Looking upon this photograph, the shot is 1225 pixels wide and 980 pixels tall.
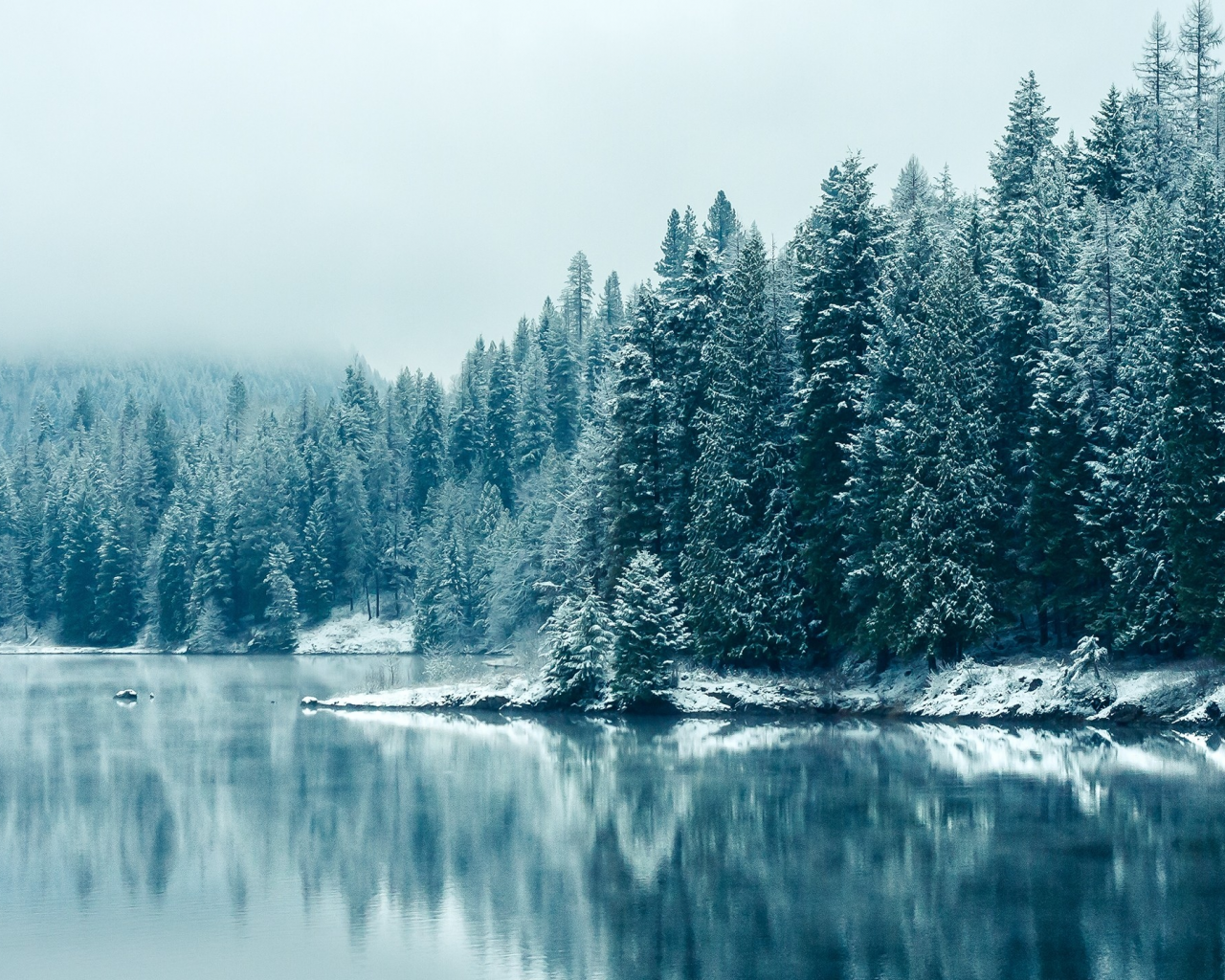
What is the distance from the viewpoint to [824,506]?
55.1m

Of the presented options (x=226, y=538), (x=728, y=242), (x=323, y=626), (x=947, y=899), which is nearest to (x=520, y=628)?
(x=323, y=626)

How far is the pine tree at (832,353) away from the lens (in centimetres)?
5484

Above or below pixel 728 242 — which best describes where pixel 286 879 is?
below

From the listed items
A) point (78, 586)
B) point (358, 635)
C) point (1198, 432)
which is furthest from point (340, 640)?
point (1198, 432)

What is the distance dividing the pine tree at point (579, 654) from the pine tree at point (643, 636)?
80cm

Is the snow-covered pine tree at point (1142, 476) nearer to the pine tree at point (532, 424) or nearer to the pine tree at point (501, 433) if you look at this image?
the pine tree at point (532, 424)

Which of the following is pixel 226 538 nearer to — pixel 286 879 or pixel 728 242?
pixel 728 242

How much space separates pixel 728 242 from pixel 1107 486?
89366mm

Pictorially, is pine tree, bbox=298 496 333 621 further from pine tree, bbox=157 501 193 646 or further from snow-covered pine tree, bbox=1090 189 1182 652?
snow-covered pine tree, bbox=1090 189 1182 652

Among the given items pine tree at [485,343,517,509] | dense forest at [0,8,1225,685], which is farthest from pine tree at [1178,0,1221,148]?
pine tree at [485,343,517,509]

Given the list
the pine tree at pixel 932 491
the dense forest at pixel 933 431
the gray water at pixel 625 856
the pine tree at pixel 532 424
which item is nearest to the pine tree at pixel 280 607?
the pine tree at pixel 532 424

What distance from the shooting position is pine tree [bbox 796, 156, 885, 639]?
54.8m

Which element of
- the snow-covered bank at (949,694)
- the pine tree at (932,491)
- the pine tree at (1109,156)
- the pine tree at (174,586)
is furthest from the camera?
the pine tree at (174,586)

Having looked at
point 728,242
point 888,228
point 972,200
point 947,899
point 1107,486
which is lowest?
point 947,899
